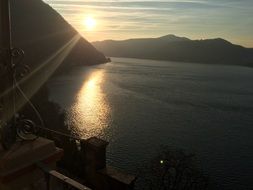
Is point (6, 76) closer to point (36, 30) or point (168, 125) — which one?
point (168, 125)

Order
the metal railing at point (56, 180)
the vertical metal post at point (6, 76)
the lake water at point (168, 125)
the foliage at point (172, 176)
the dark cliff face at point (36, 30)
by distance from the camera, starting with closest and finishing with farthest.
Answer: the metal railing at point (56, 180)
the vertical metal post at point (6, 76)
the foliage at point (172, 176)
the lake water at point (168, 125)
the dark cliff face at point (36, 30)

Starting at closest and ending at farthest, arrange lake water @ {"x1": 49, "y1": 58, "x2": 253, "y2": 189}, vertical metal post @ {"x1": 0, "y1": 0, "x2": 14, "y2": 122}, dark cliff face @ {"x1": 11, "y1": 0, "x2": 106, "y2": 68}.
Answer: vertical metal post @ {"x1": 0, "y1": 0, "x2": 14, "y2": 122}, lake water @ {"x1": 49, "y1": 58, "x2": 253, "y2": 189}, dark cliff face @ {"x1": 11, "y1": 0, "x2": 106, "y2": 68}

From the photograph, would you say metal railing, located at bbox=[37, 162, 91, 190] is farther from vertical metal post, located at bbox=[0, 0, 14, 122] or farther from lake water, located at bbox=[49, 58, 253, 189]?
lake water, located at bbox=[49, 58, 253, 189]

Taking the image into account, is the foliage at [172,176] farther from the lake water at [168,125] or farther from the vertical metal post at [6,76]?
the vertical metal post at [6,76]

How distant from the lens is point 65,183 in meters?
3.67

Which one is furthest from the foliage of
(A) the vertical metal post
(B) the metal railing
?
(A) the vertical metal post

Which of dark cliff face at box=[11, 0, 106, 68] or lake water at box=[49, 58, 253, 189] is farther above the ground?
dark cliff face at box=[11, 0, 106, 68]

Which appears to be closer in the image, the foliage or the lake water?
the foliage

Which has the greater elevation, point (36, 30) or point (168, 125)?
point (36, 30)

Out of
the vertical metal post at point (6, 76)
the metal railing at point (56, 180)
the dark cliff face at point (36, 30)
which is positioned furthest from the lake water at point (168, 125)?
the dark cliff face at point (36, 30)

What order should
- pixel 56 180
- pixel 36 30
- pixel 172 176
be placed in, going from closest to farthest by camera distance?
1. pixel 56 180
2. pixel 172 176
3. pixel 36 30

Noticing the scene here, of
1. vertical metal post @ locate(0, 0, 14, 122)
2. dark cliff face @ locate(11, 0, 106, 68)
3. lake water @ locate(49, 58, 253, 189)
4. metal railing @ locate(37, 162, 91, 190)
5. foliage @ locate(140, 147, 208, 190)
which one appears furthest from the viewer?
dark cliff face @ locate(11, 0, 106, 68)

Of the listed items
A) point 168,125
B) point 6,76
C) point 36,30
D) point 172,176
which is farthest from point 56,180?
point 36,30

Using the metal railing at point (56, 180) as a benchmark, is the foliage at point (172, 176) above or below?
below
